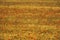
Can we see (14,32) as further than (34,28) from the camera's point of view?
No

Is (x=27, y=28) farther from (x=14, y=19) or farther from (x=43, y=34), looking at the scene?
(x=14, y=19)

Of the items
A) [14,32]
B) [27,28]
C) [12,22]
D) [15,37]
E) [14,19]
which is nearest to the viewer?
[15,37]

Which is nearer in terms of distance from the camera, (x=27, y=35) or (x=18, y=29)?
(x=27, y=35)

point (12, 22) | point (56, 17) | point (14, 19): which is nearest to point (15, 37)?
point (12, 22)

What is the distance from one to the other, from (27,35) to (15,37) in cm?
61

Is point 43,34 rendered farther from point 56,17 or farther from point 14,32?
point 56,17

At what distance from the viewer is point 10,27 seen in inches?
394

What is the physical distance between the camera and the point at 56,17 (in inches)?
483

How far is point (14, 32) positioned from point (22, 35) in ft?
1.89

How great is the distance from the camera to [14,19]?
1177cm

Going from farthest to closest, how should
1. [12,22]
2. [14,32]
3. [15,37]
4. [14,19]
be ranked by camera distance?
[14,19]
[12,22]
[14,32]
[15,37]

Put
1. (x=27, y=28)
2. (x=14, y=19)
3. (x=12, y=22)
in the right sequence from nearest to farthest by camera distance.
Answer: (x=27, y=28) < (x=12, y=22) < (x=14, y=19)

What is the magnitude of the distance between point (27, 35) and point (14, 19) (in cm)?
311

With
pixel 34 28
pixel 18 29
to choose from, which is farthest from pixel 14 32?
pixel 34 28
